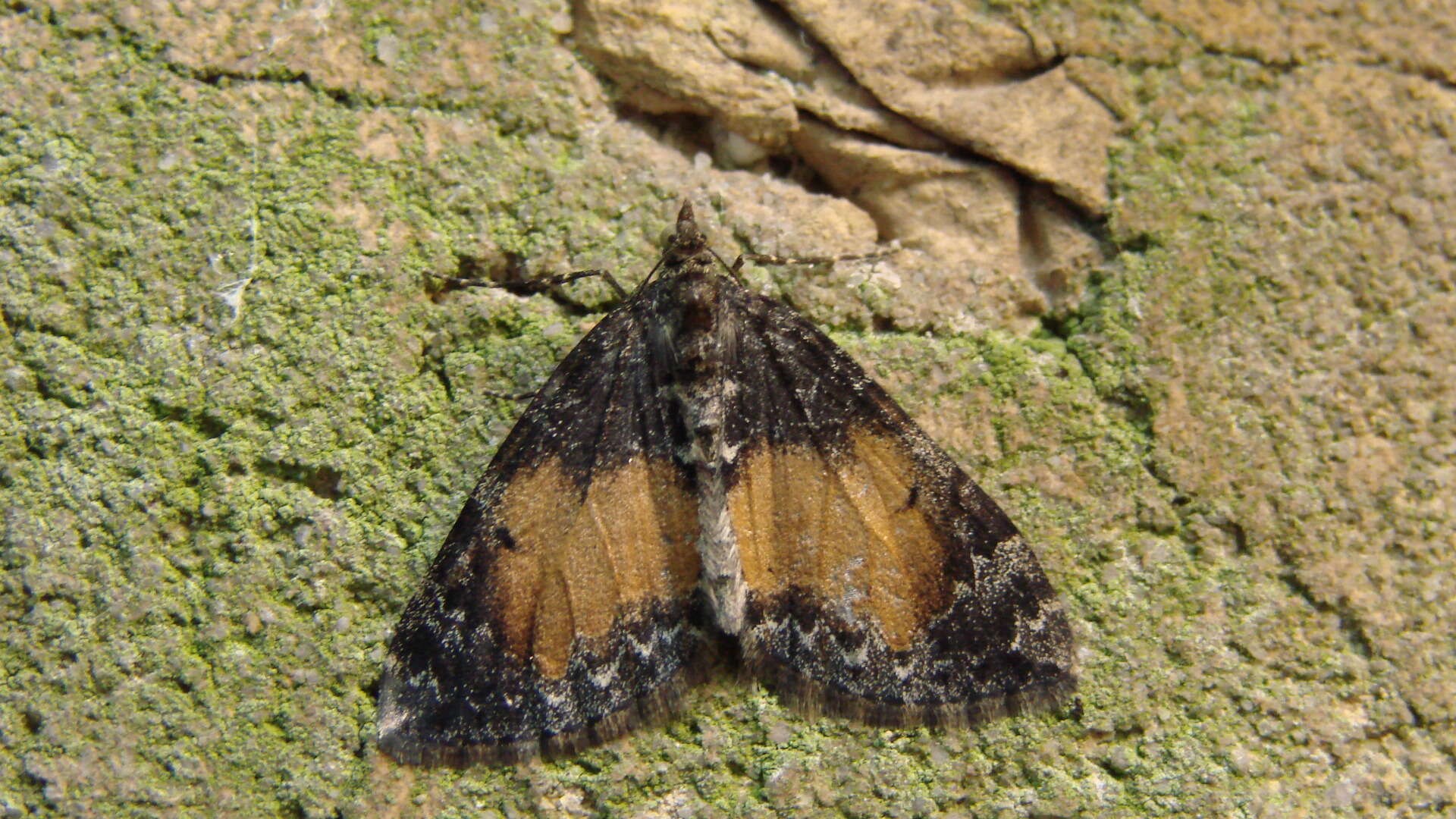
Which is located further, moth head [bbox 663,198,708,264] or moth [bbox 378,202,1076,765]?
moth head [bbox 663,198,708,264]

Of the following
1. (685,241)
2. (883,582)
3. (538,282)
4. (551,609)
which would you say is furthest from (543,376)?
(883,582)

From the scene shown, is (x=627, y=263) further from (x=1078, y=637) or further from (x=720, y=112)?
(x=1078, y=637)

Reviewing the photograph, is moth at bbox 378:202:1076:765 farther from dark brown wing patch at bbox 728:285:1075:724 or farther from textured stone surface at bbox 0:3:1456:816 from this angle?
textured stone surface at bbox 0:3:1456:816

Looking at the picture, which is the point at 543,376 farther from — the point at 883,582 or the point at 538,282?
the point at 883,582

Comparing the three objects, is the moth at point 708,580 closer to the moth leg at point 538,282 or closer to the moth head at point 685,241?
the moth head at point 685,241

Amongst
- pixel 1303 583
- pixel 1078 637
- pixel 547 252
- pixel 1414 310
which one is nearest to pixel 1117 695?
pixel 1078 637

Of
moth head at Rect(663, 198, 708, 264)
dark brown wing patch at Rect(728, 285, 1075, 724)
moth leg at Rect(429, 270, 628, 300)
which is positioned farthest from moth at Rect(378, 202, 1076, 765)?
moth leg at Rect(429, 270, 628, 300)
